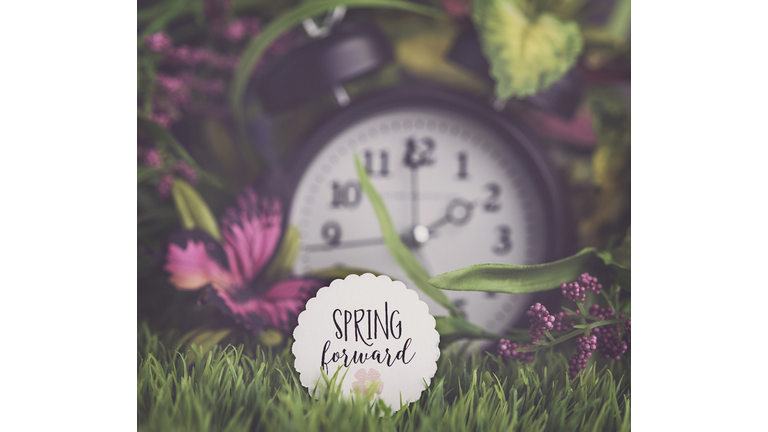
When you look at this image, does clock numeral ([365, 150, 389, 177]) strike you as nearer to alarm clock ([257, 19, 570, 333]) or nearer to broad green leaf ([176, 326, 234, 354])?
alarm clock ([257, 19, 570, 333])

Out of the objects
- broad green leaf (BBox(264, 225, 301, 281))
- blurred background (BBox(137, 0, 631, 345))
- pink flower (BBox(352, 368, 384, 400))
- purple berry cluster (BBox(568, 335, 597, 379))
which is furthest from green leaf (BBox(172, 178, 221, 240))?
purple berry cluster (BBox(568, 335, 597, 379))

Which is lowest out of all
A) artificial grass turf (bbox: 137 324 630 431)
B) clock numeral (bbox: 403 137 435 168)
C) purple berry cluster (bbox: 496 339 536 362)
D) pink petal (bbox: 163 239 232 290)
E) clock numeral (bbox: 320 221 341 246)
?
artificial grass turf (bbox: 137 324 630 431)

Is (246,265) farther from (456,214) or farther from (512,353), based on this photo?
(512,353)

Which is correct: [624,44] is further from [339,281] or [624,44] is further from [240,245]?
A: [240,245]

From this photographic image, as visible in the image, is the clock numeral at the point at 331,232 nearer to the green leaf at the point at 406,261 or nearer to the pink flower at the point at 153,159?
the green leaf at the point at 406,261

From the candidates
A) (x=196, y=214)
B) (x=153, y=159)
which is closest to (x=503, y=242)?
(x=196, y=214)
